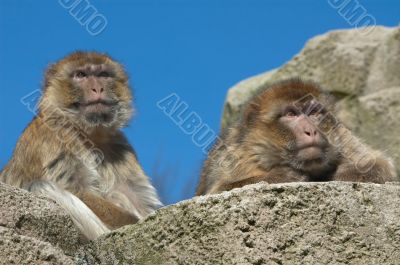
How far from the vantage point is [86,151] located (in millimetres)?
7562

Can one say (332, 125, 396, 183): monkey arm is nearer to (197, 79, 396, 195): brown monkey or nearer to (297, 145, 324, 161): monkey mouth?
(197, 79, 396, 195): brown monkey

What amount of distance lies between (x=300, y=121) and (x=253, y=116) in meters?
0.61

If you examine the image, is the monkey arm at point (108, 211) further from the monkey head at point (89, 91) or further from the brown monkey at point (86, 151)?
the monkey head at point (89, 91)

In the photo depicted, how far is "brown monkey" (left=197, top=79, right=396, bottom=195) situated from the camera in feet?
19.7

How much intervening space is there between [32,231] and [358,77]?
8778mm

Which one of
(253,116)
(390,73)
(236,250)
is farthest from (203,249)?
(390,73)

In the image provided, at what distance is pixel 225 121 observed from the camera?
12.9 metres

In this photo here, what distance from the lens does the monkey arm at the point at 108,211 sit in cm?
697

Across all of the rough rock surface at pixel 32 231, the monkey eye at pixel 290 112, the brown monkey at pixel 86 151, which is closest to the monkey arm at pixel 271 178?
the monkey eye at pixel 290 112

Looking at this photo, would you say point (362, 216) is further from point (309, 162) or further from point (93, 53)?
point (93, 53)

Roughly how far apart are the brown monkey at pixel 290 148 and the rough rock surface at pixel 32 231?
1.53 m

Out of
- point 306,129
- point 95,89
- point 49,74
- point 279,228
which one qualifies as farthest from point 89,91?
point 279,228

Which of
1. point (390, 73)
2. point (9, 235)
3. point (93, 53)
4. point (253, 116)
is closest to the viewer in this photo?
point (9, 235)

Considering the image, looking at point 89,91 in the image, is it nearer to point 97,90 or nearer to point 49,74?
point 97,90
